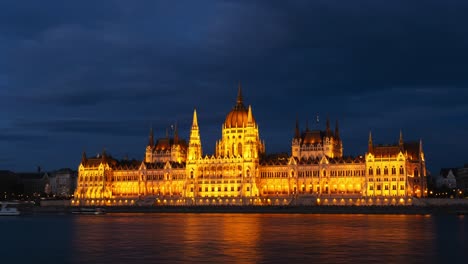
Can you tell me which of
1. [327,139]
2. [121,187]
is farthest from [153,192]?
[327,139]

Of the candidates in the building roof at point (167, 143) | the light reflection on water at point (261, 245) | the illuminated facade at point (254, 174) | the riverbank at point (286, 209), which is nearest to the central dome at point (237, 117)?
the illuminated facade at point (254, 174)

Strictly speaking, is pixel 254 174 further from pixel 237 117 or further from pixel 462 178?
pixel 462 178

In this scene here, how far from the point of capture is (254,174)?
6009 inches

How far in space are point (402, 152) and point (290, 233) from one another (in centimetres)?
7976

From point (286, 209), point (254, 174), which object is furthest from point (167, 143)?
point (286, 209)

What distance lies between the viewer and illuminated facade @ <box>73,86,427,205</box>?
469 ft

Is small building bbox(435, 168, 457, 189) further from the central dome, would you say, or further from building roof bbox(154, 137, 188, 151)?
building roof bbox(154, 137, 188, 151)

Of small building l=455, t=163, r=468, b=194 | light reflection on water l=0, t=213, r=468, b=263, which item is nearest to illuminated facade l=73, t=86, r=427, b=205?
small building l=455, t=163, r=468, b=194

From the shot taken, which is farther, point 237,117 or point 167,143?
point 167,143

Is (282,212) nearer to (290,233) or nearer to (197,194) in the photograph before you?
(197,194)

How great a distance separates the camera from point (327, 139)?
158 metres

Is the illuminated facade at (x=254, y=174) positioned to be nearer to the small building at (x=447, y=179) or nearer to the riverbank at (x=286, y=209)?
the riverbank at (x=286, y=209)

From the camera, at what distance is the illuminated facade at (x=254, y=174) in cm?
14288

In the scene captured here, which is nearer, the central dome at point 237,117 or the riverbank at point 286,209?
the riverbank at point 286,209
